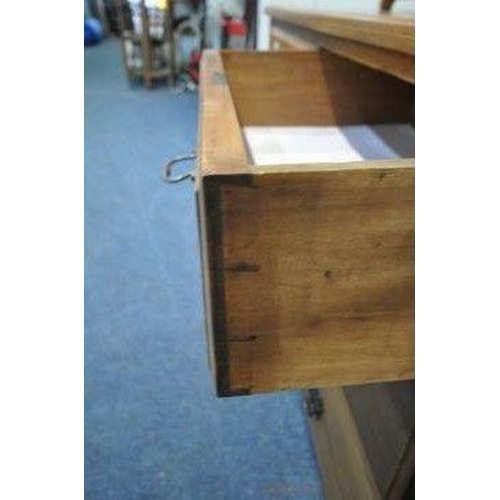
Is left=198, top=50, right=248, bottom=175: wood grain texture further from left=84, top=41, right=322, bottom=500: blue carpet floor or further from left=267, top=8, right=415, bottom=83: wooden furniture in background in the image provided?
left=84, top=41, right=322, bottom=500: blue carpet floor

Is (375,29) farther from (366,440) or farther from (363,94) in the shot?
(366,440)

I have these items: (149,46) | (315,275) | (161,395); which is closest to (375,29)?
(315,275)

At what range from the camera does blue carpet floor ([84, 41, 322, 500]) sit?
857 mm

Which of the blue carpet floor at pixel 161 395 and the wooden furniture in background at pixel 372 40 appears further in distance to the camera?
the blue carpet floor at pixel 161 395

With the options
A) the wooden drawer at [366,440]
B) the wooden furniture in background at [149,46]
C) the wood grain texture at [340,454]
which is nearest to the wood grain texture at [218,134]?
the wooden drawer at [366,440]

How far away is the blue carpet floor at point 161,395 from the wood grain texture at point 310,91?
21.7 inches

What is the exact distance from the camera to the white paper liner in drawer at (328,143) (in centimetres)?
82

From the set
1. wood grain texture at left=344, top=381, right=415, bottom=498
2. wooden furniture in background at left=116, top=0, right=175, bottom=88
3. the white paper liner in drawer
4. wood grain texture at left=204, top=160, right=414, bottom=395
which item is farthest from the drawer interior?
wooden furniture in background at left=116, top=0, right=175, bottom=88

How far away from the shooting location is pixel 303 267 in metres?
Result: 0.34

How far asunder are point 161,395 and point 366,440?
485mm

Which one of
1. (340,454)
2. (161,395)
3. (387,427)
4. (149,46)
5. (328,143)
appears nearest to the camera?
(387,427)

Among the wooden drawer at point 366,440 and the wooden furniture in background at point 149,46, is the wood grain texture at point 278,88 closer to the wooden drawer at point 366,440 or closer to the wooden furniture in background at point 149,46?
the wooden drawer at point 366,440
